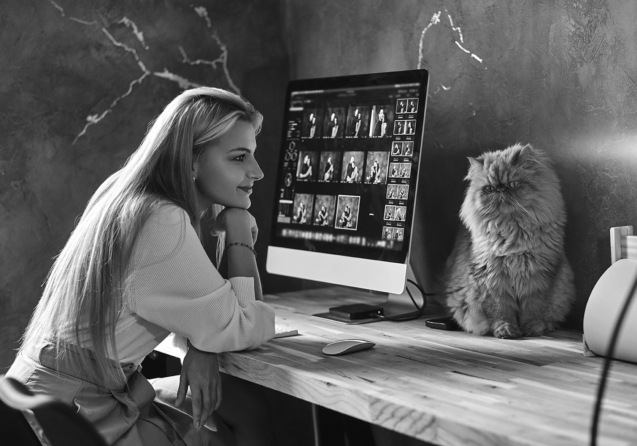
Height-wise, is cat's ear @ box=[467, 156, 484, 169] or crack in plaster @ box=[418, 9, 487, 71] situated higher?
crack in plaster @ box=[418, 9, 487, 71]

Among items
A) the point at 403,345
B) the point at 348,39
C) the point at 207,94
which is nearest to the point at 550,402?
the point at 403,345

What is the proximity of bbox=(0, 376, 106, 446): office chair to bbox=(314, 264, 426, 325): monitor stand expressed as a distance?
841 mm

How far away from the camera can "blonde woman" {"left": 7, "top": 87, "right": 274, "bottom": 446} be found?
48.9 inches

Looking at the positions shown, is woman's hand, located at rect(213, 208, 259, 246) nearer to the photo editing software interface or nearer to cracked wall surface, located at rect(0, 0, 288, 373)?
the photo editing software interface

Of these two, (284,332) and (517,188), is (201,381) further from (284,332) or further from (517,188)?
(517,188)

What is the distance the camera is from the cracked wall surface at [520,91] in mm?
1459

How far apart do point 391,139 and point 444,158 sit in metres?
0.24

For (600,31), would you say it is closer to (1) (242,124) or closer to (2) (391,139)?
(2) (391,139)

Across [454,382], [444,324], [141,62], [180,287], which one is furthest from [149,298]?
[141,62]

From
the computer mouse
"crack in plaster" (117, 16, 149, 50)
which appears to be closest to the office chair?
the computer mouse

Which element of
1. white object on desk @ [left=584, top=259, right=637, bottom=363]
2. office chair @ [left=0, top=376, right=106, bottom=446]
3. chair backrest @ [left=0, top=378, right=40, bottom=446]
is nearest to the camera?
office chair @ [left=0, top=376, right=106, bottom=446]

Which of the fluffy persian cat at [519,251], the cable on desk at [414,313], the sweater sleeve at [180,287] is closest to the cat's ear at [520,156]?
the fluffy persian cat at [519,251]

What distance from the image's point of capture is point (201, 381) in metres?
1.32

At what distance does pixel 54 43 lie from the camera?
1.78 meters
